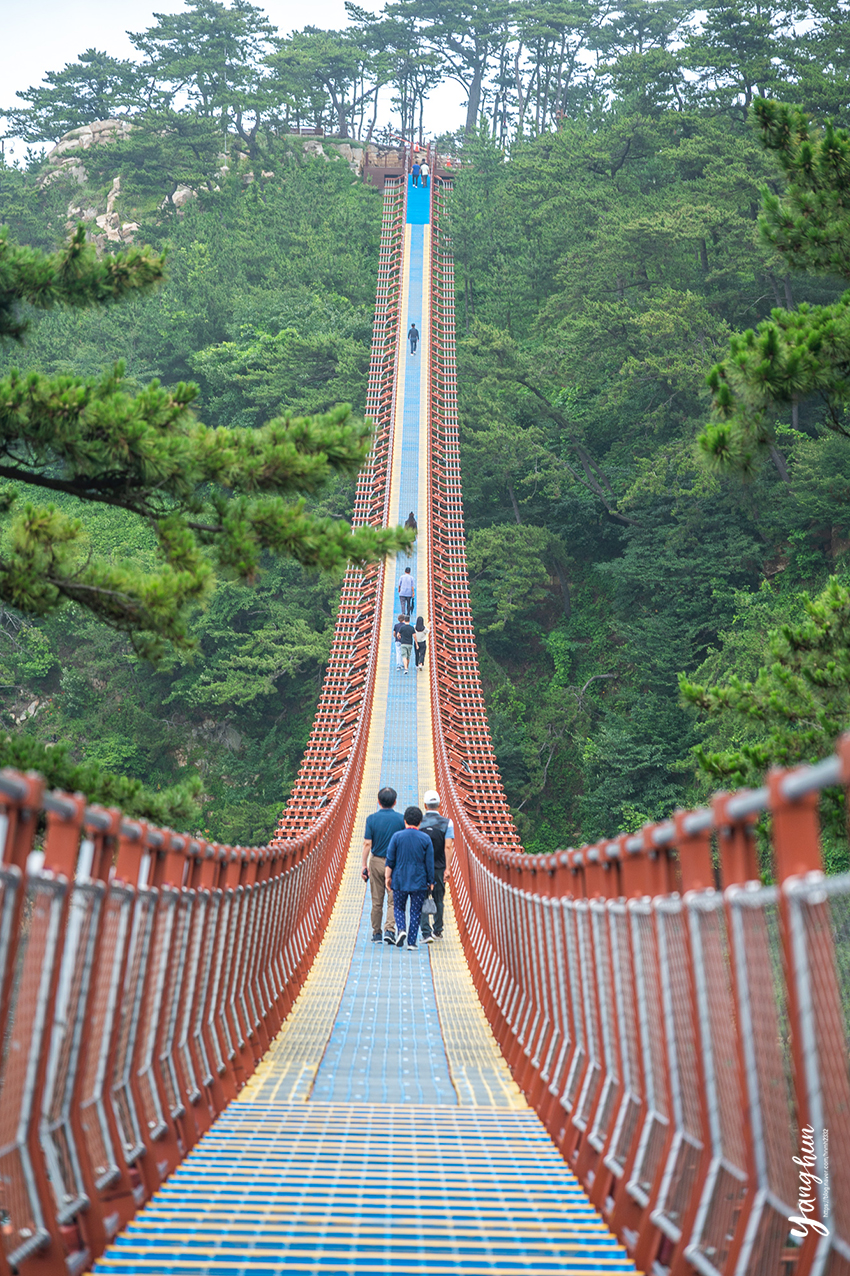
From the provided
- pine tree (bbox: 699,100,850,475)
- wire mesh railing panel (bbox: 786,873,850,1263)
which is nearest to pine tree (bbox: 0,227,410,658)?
pine tree (bbox: 699,100,850,475)

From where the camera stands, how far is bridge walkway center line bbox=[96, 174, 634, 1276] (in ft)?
9.76

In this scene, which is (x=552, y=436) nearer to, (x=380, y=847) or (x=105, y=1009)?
(x=380, y=847)

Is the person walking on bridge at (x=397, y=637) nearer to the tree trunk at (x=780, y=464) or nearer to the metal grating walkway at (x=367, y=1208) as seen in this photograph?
the tree trunk at (x=780, y=464)

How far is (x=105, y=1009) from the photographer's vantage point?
3244 mm

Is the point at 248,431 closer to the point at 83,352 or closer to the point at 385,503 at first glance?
the point at 385,503

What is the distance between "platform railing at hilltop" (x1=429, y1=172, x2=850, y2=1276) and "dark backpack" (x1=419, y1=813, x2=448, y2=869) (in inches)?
165

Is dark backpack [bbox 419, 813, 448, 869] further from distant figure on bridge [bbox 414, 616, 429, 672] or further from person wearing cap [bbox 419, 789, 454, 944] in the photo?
distant figure on bridge [bbox 414, 616, 429, 672]

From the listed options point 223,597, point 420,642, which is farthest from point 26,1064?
point 223,597

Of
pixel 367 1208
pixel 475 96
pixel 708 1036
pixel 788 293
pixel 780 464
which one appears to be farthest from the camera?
pixel 475 96

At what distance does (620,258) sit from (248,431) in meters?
23.7

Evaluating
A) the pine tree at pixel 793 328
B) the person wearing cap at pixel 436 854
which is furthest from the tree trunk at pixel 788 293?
the person wearing cap at pixel 436 854

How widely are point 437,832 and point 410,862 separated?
31.5 inches

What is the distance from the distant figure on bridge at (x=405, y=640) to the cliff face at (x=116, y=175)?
2774 cm

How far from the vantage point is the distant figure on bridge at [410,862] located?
28.4ft
